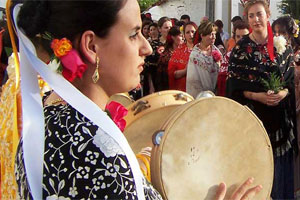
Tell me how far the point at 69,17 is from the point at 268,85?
3016 mm

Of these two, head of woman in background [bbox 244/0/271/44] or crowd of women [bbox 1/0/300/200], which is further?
head of woman in background [bbox 244/0/271/44]

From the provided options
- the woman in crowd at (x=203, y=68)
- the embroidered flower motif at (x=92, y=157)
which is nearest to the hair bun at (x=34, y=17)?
the embroidered flower motif at (x=92, y=157)

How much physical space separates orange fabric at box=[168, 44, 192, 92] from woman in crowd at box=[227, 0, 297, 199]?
1.32 m

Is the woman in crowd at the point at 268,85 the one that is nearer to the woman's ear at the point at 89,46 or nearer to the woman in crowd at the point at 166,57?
the woman in crowd at the point at 166,57

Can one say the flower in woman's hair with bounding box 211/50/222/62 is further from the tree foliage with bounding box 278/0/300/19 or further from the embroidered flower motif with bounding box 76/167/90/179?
the tree foliage with bounding box 278/0/300/19

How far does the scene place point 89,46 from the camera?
1147mm

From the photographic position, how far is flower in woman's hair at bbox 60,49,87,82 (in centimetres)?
113

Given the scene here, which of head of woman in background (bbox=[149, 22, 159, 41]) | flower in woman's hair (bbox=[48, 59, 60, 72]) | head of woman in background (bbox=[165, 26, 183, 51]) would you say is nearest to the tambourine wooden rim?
flower in woman's hair (bbox=[48, 59, 60, 72])

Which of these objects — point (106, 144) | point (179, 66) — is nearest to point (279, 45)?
point (179, 66)

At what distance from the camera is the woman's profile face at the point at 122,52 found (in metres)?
1.17

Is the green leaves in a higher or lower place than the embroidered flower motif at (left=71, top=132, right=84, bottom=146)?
lower

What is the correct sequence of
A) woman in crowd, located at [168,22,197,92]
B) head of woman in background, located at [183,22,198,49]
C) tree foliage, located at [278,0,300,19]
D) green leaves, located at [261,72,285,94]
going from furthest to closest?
tree foliage, located at [278,0,300,19] < head of woman in background, located at [183,22,198,49] < woman in crowd, located at [168,22,197,92] < green leaves, located at [261,72,285,94]

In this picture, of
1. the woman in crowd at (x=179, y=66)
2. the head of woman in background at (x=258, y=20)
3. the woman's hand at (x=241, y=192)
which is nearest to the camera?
the woman's hand at (x=241, y=192)

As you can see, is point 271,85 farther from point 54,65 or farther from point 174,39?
point 54,65
